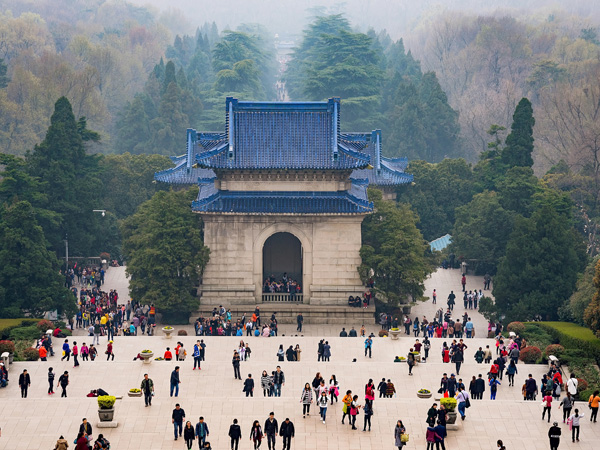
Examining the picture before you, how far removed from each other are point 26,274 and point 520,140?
141 ft

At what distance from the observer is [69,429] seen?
1980 inches

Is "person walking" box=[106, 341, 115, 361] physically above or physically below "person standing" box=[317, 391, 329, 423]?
above

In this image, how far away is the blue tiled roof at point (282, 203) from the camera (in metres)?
76.1

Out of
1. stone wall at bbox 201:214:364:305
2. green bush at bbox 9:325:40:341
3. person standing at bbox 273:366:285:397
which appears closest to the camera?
person standing at bbox 273:366:285:397

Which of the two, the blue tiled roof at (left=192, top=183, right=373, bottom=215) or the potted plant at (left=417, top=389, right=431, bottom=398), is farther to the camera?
the blue tiled roof at (left=192, top=183, right=373, bottom=215)

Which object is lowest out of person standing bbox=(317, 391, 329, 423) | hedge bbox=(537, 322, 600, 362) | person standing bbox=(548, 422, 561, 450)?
person standing bbox=(548, 422, 561, 450)

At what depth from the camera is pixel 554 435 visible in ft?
155

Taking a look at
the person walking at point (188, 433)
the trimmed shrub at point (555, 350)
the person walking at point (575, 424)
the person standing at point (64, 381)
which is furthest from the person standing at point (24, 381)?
the trimmed shrub at point (555, 350)

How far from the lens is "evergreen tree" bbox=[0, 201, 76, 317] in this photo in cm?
7231

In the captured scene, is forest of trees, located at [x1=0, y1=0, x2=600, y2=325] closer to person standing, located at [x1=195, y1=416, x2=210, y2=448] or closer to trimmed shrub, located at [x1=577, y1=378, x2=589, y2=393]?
trimmed shrub, located at [x1=577, y1=378, x2=589, y2=393]

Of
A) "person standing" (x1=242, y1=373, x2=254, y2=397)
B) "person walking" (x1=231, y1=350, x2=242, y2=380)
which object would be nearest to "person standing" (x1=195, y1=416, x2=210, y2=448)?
"person standing" (x1=242, y1=373, x2=254, y2=397)

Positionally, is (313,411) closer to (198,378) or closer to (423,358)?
(198,378)

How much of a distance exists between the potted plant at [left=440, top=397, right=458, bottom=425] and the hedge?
12650 millimetres

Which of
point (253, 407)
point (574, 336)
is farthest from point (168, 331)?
point (574, 336)
